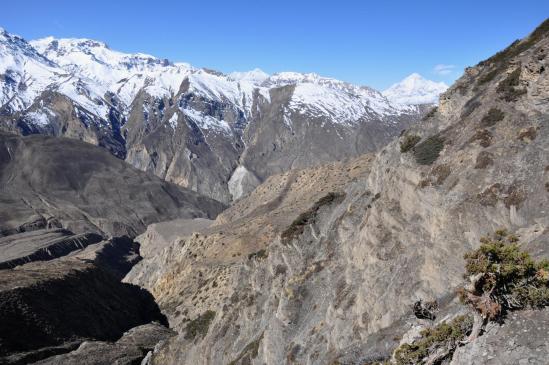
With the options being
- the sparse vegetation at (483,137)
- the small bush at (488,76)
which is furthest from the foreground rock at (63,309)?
the small bush at (488,76)

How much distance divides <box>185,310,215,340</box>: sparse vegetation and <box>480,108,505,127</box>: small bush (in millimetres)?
36005

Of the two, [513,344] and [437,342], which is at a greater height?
[437,342]

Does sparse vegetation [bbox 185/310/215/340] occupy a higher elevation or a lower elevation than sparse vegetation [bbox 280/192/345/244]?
lower

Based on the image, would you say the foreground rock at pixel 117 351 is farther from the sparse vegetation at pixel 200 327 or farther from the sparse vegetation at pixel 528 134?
the sparse vegetation at pixel 528 134

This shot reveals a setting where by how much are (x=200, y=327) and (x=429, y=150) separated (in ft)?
113

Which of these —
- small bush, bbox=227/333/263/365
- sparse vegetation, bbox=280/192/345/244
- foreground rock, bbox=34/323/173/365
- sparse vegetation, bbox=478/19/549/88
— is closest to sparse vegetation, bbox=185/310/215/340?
foreground rock, bbox=34/323/173/365

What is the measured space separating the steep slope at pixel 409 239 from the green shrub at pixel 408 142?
19cm

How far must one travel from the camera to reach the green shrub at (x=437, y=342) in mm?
16938

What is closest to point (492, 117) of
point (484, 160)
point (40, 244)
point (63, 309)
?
point (484, 160)

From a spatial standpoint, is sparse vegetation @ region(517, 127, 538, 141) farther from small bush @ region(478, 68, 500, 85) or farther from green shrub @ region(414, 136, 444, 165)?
small bush @ region(478, 68, 500, 85)

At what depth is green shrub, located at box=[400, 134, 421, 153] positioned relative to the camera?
46.3 meters

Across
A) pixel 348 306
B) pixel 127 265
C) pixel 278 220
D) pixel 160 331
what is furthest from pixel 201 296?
pixel 127 265

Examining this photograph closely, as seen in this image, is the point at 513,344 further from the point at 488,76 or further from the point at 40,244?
the point at 40,244

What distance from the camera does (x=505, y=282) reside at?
16000mm
